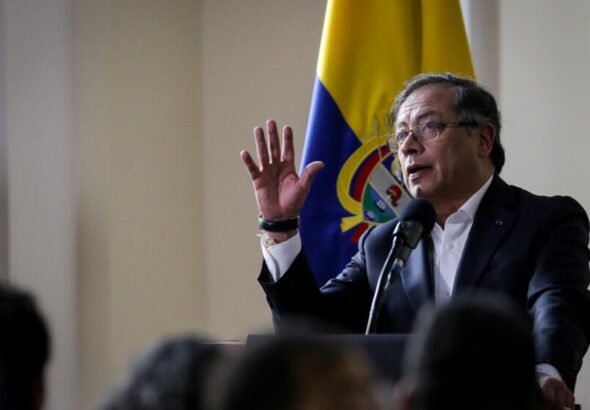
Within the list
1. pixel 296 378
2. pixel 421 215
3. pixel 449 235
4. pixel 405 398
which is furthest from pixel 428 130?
pixel 296 378

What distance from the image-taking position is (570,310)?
3.07 m

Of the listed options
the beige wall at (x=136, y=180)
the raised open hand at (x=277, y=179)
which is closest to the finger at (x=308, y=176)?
the raised open hand at (x=277, y=179)

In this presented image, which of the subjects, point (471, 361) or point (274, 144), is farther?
point (274, 144)

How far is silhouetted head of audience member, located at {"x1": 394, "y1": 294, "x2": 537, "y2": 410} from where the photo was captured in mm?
1274

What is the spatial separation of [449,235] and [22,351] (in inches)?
94.5

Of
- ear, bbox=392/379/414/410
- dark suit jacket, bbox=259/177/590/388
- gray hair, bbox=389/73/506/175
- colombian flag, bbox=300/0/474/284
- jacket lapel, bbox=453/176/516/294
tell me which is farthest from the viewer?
colombian flag, bbox=300/0/474/284

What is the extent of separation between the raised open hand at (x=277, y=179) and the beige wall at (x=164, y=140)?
1.67 metres

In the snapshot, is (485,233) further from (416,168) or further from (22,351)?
(22,351)

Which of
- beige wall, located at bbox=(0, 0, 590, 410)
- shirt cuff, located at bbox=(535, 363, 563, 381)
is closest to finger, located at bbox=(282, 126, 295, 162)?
shirt cuff, located at bbox=(535, 363, 563, 381)

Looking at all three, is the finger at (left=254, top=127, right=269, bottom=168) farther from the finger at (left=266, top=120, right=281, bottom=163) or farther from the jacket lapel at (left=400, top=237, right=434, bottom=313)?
the jacket lapel at (left=400, top=237, right=434, bottom=313)

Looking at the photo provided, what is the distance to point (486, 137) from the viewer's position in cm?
388

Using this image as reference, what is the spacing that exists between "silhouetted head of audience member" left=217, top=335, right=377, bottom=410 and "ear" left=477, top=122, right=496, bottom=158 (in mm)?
2609

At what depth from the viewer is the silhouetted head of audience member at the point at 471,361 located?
4.18 ft

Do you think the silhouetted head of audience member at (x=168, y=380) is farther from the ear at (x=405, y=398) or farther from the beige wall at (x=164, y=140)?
the beige wall at (x=164, y=140)
